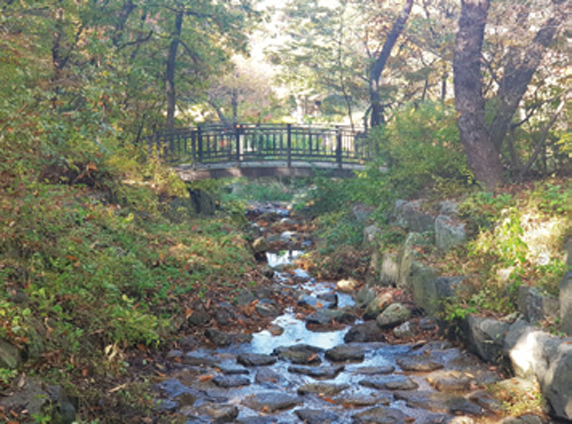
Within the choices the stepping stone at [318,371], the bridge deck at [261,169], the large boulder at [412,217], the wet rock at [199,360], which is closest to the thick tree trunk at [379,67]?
the bridge deck at [261,169]

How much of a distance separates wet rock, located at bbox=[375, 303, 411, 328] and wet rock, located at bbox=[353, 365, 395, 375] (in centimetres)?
172

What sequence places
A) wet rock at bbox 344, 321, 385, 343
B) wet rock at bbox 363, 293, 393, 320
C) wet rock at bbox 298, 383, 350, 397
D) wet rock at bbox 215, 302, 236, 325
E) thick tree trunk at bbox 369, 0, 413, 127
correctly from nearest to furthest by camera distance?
wet rock at bbox 298, 383, 350, 397 < wet rock at bbox 344, 321, 385, 343 < wet rock at bbox 215, 302, 236, 325 < wet rock at bbox 363, 293, 393, 320 < thick tree trunk at bbox 369, 0, 413, 127

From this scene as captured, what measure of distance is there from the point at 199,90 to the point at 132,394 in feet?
45.1

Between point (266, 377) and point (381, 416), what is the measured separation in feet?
5.12

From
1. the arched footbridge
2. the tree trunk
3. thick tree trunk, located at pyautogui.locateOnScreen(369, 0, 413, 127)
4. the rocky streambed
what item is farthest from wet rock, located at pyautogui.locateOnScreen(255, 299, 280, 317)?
thick tree trunk, located at pyautogui.locateOnScreen(369, 0, 413, 127)

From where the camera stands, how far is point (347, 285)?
11.4m

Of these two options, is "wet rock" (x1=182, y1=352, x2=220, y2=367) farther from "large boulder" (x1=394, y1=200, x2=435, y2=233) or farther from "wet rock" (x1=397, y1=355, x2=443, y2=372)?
"large boulder" (x1=394, y1=200, x2=435, y2=233)

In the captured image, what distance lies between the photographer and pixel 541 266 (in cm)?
683

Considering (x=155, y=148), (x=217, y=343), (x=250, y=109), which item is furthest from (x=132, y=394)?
(x=250, y=109)

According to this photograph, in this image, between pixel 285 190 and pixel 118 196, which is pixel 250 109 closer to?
pixel 285 190

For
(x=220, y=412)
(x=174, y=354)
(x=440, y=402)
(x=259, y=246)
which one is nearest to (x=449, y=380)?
(x=440, y=402)

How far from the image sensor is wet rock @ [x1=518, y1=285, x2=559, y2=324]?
20.8 ft

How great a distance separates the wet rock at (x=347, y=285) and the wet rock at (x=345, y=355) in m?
3.68

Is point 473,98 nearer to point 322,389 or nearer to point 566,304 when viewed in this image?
point 566,304
